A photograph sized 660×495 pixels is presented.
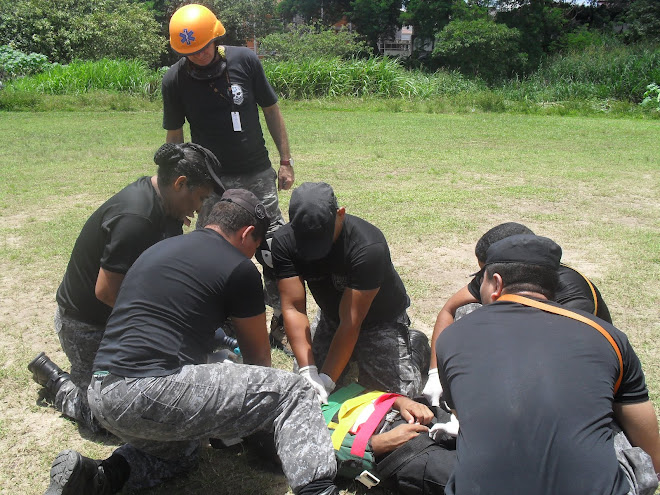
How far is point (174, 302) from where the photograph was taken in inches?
97.4

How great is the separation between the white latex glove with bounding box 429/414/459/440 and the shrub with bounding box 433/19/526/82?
93.0ft

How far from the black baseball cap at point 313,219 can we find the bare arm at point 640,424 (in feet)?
4.78

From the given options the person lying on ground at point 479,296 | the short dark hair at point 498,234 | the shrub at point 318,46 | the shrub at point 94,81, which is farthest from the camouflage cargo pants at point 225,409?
the shrub at point 318,46

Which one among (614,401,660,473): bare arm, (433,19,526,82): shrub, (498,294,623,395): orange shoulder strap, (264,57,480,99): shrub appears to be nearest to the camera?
(498,294,623,395): orange shoulder strap

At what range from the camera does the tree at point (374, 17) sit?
3788cm

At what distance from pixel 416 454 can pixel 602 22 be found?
40091 mm

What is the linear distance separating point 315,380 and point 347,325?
317mm

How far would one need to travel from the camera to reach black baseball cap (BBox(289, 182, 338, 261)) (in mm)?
2938

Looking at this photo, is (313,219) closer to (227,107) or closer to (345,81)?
(227,107)

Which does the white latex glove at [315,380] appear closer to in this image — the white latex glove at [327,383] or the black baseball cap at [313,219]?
the white latex glove at [327,383]

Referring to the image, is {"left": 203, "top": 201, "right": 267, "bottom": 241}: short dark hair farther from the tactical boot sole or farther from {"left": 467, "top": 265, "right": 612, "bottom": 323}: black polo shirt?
{"left": 467, "top": 265, "right": 612, "bottom": 323}: black polo shirt

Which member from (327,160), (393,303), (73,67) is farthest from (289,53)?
(393,303)

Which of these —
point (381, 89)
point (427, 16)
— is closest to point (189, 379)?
point (381, 89)

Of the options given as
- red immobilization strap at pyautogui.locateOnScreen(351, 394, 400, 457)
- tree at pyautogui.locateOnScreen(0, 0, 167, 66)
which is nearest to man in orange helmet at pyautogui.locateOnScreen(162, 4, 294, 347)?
red immobilization strap at pyautogui.locateOnScreen(351, 394, 400, 457)
